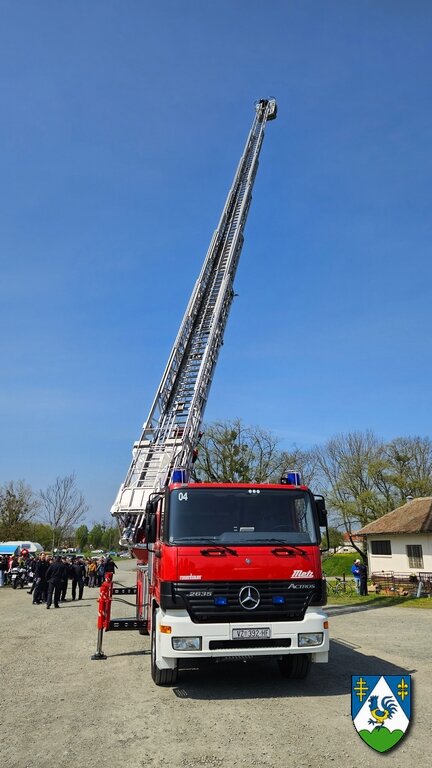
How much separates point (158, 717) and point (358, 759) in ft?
7.17

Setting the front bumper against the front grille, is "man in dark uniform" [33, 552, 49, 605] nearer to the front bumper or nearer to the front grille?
the front bumper

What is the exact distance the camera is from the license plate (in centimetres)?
644

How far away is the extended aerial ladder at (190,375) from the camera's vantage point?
12258mm

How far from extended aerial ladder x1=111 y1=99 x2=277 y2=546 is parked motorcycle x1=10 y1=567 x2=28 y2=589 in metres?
16.4

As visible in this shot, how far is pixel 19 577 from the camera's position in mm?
25891

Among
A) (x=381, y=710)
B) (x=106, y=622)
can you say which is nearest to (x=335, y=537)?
(x=106, y=622)

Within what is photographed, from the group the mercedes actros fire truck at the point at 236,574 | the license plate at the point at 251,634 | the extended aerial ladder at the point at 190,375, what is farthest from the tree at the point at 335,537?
the license plate at the point at 251,634

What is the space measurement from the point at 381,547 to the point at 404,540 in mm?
2226

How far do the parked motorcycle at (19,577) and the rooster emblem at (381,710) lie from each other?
24346mm

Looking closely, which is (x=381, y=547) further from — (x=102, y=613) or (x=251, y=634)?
(x=251, y=634)

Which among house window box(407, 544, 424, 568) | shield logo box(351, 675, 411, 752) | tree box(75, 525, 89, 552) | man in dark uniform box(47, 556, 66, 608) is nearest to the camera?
shield logo box(351, 675, 411, 752)

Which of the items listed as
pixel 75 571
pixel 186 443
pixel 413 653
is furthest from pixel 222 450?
pixel 413 653

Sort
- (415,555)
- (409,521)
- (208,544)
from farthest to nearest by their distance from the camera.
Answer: (409,521)
(415,555)
(208,544)

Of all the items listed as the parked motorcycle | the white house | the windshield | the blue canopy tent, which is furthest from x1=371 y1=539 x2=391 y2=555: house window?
the windshield
